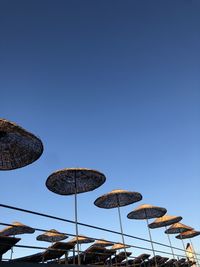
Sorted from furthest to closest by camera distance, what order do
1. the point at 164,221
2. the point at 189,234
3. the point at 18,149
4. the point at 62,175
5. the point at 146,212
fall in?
the point at 189,234
the point at 164,221
the point at 146,212
the point at 62,175
the point at 18,149

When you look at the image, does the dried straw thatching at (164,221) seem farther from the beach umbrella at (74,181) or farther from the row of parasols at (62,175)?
the beach umbrella at (74,181)

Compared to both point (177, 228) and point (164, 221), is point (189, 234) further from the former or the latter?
point (164, 221)

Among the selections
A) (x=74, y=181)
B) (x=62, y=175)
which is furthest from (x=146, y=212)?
(x=62, y=175)

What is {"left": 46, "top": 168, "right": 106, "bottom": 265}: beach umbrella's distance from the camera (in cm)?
787

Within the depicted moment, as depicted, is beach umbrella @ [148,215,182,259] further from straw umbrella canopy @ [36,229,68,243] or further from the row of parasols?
straw umbrella canopy @ [36,229,68,243]

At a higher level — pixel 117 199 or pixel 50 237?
pixel 50 237

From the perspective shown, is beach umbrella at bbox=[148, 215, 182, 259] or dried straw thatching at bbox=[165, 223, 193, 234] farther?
dried straw thatching at bbox=[165, 223, 193, 234]

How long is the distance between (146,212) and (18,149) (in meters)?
7.64

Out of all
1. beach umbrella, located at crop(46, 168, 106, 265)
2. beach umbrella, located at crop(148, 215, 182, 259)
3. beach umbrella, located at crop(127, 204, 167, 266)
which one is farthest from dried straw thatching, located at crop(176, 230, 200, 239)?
beach umbrella, located at crop(46, 168, 106, 265)

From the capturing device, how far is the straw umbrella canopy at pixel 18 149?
6.16 metres

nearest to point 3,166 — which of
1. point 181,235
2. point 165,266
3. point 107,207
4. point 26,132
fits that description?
point 26,132

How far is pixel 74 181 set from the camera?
862 centimetres

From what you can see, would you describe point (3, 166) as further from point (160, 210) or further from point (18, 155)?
point (160, 210)

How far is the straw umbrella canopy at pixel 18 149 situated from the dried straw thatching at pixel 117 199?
13.6ft
